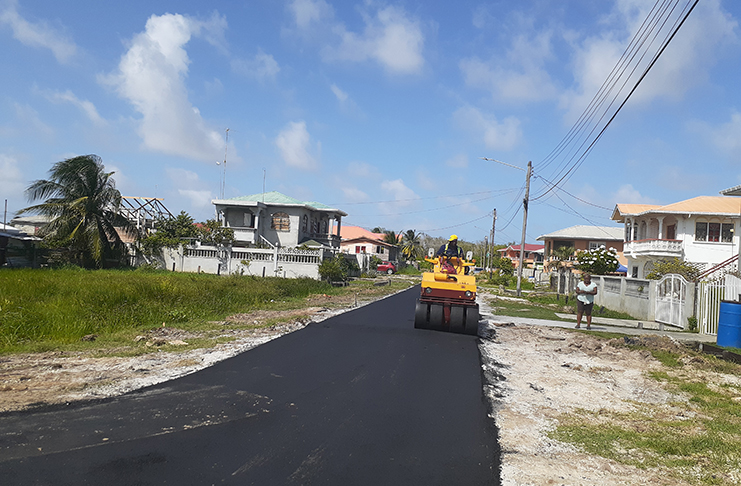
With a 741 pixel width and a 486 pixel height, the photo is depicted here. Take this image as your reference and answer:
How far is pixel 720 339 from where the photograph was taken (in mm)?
13547

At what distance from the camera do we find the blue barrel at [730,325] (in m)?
13.2

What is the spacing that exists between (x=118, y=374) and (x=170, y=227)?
30.6 metres

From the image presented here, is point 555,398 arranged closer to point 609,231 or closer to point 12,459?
point 12,459

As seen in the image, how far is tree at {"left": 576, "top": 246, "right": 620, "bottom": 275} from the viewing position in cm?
3441

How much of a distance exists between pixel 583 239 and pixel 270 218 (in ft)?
124

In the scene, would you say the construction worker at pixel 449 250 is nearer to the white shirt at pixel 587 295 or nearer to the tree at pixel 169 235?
the white shirt at pixel 587 295

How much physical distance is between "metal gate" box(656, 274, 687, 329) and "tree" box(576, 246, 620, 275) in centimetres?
1502

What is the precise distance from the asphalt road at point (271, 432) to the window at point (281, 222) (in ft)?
116

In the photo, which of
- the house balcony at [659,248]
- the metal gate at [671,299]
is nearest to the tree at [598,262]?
the house balcony at [659,248]

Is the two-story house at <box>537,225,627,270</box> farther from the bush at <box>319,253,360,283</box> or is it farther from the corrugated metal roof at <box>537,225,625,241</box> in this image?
the bush at <box>319,253,360,283</box>

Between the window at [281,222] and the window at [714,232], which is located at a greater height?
the window at [714,232]

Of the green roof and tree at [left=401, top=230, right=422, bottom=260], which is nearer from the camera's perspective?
the green roof

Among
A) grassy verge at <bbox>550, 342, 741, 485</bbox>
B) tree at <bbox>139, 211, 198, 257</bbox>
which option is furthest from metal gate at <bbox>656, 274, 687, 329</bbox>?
tree at <bbox>139, 211, 198, 257</bbox>

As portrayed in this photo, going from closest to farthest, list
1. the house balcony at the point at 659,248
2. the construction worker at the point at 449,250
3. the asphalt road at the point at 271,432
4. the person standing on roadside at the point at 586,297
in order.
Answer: the asphalt road at the point at 271,432 < the construction worker at the point at 449,250 < the person standing on roadside at the point at 586,297 < the house balcony at the point at 659,248
